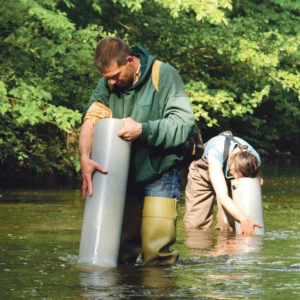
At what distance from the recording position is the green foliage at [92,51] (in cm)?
1941

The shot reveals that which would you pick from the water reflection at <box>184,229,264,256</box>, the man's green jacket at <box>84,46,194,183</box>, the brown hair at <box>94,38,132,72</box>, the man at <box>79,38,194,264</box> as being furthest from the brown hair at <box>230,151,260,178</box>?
the brown hair at <box>94,38,132,72</box>

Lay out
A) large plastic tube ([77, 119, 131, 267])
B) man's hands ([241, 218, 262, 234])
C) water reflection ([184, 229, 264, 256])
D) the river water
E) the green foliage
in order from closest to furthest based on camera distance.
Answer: the river water, large plastic tube ([77, 119, 131, 267]), water reflection ([184, 229, 264, 256]), man's hands ([241, 218, 262, 234]), the green foliage

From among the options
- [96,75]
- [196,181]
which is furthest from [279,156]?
[196,181]

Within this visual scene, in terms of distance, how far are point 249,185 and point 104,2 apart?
13735mm

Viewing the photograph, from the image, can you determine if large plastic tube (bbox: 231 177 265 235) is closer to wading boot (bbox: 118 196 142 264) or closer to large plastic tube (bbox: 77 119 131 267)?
wading boot (bbox: 118 196 142 264)

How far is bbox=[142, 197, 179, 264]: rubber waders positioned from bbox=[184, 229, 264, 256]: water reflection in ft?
6.11

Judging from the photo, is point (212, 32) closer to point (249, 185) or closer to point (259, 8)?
point (259, 8)

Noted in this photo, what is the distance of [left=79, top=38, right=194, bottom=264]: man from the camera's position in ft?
25.9

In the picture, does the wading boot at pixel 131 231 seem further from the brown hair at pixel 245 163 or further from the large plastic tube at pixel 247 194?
the large plastic tube at pixel 247 194

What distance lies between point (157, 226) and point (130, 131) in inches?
27.3

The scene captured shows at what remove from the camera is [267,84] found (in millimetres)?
26750

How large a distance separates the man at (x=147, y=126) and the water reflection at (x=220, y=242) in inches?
76.9

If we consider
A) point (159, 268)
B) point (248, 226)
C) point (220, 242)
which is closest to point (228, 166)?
point (248, 226)

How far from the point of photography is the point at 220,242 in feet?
36.8
